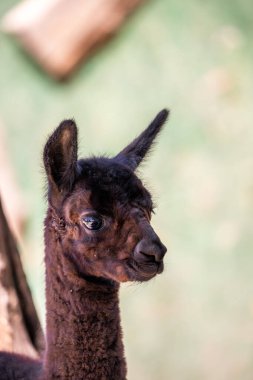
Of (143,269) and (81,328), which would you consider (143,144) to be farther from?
(81,328)

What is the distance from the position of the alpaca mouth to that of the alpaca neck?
0.21 meters

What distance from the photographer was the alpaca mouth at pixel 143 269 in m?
3.26

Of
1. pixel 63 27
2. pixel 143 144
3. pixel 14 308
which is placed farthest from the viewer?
pixel 63 27

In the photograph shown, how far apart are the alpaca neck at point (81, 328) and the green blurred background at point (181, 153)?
4.08 m

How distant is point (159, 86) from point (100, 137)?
2.14 ft

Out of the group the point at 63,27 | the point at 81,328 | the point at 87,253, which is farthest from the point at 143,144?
the point at 63,27

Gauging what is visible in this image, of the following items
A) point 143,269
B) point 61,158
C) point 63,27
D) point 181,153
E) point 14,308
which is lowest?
point 181,153

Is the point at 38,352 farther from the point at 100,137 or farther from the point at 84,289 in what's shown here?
the point at 100,137

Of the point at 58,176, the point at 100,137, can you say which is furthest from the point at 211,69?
the point at 58,176

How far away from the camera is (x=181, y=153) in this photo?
7734mm

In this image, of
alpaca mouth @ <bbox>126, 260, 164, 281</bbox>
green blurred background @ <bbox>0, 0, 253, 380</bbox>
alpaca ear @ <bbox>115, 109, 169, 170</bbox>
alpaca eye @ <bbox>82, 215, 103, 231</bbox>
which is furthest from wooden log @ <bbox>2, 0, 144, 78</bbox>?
alpaca mouth @ <bbox>126, 260, 164, 281</bbox>

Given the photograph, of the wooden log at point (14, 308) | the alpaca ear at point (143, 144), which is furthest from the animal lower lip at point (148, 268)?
the wooden log at point (14, 308)

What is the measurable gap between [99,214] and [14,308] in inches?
47.4

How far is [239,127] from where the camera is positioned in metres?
7.80
